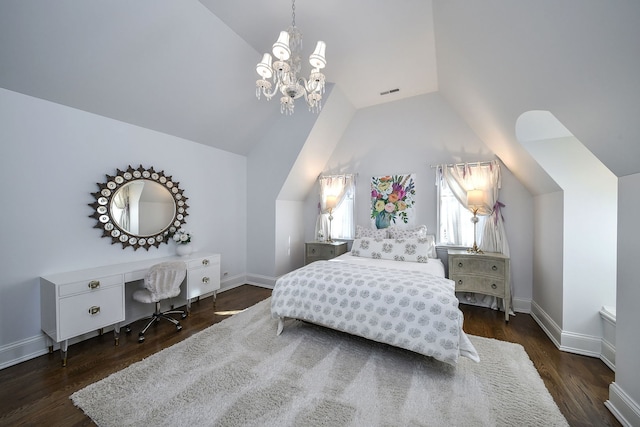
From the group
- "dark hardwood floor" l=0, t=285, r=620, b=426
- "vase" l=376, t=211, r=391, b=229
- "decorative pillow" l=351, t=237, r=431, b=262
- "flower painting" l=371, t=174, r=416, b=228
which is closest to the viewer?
"dark hardwood floor" l=0, t=285, r=620, b=426

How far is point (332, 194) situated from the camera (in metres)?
4.49

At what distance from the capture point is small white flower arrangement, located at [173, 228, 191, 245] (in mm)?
3365

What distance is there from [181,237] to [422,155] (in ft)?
13.1

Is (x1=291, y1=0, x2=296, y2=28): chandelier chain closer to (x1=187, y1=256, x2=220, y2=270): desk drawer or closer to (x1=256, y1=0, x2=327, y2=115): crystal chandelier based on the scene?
(x1=256, y1=0, x2=327, y2=115): crystal chandelier

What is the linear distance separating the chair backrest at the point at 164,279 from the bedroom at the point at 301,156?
31.2 inches

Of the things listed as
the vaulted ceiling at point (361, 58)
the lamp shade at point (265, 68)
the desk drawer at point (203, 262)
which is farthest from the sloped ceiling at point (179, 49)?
the desk drawer at point (203, 262)

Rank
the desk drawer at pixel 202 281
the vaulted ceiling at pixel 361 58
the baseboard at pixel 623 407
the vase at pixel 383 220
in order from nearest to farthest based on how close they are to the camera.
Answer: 1. the vaulted ceiling at pixel 361 58
2. the baseboard at pixel 623 407
3. the desk drawer at pixel 202 281
4. the vase at pixel 383 220

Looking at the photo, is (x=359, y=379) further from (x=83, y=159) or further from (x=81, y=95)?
(x=81, y=95)

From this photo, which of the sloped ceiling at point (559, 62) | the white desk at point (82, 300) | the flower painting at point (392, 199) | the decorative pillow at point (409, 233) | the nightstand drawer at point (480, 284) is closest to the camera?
the sloped ceiling at point (559, 62)

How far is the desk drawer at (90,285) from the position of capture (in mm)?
2096

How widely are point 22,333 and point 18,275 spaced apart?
0.54m

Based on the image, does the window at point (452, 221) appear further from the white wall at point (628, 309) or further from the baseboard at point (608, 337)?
the white wall at point (628, 309)

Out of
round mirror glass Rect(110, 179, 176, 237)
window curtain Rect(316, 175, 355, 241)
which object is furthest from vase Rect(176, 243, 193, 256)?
window curtain Rect(316, 175, 355, 241)

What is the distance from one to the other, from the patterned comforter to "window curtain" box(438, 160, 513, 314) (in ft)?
5.34
